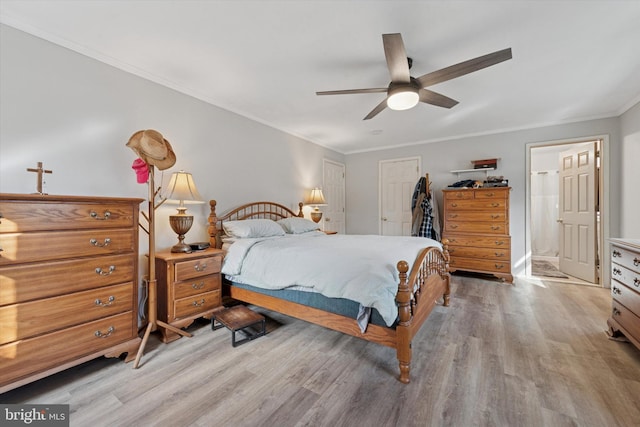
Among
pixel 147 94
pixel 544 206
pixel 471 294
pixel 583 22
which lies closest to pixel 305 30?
pixel 147 94

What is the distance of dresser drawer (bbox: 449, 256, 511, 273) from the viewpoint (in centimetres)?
398

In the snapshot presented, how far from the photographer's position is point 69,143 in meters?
2.12

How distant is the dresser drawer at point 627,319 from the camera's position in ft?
6.29

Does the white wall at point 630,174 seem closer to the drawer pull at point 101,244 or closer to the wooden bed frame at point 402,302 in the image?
the wooden bed frame at point 402,302

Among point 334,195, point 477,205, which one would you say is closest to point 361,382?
point 477,205

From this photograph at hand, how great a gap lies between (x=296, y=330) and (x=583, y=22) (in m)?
3.38

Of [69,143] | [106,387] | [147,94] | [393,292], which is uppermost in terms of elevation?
[147,94]

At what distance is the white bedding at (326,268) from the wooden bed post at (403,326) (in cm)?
5

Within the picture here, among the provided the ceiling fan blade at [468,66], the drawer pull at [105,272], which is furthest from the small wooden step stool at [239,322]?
the ceiling fan blade at [468,66]

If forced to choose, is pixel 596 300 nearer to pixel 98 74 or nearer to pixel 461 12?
pixel 461 12

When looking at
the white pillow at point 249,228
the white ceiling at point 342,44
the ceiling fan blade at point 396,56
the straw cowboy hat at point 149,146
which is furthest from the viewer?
the white pillow at point 249,228

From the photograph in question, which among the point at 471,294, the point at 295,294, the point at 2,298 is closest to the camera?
the point at 2,298

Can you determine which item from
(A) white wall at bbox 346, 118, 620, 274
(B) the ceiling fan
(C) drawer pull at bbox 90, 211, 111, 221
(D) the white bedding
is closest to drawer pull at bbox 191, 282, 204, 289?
(D) the white bedding

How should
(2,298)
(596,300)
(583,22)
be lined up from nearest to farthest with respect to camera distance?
1. (2,298)
2. (583,22)
3. (596,300)
